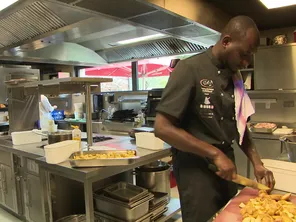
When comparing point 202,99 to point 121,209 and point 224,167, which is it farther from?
point 121,209

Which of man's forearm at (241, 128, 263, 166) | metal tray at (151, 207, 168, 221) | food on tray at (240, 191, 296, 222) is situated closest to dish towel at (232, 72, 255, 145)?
man's forearm at (241, 128, 263, 166)

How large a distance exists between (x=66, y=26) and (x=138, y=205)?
2258mm

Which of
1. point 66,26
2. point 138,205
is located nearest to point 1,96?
point 66,26

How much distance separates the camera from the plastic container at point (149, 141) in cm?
238

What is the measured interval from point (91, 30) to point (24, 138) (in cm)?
182

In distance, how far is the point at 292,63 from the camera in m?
3.61

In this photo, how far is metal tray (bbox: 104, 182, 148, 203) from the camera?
7.48 ft

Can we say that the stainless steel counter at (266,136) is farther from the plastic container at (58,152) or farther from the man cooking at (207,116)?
the plastic container at (58,152)

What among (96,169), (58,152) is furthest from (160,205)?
(58,152)

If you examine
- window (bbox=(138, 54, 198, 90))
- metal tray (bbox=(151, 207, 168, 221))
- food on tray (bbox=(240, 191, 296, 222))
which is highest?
window (bbox=(138, 54, 198, 90))

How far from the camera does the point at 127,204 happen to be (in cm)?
220

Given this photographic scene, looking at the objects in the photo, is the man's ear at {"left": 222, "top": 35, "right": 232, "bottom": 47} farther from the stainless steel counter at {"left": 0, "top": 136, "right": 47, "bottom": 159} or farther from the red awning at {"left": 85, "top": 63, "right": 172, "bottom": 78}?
the red awning at {"left": 85, "top": 63, "right": 172, "bottom": 78}

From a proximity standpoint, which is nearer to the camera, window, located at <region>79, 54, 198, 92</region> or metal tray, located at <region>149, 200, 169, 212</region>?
metal tray, located at <region>149, 200, 169, 212</region>

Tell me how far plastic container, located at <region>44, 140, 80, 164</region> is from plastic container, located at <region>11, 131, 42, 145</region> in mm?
1085
